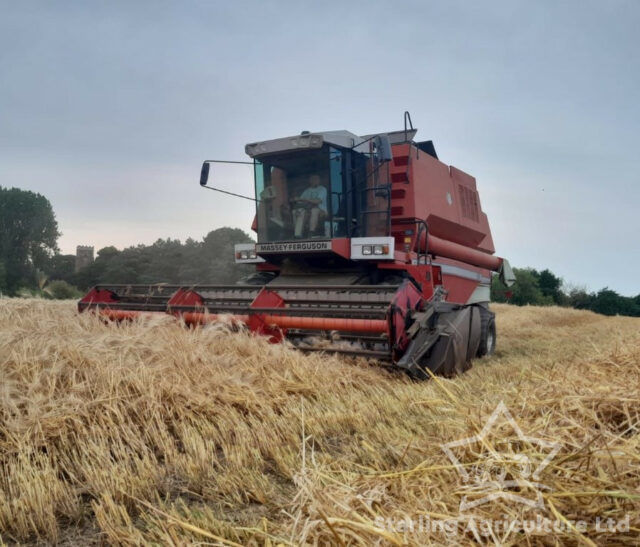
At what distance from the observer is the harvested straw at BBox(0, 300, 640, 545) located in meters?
1.29

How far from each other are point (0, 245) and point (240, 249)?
24370 millimetres

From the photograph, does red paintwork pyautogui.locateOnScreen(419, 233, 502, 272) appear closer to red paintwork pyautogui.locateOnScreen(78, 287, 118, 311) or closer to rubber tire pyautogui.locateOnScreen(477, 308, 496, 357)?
rubber tire pyautogui.locateOnScreen(477, 308, 496, 357)

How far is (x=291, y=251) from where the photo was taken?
229 inches

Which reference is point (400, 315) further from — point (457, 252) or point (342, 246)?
point (457, 252)

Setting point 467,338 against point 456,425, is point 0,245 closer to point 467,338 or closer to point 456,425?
point 467,338

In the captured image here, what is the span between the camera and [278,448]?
7.89ft

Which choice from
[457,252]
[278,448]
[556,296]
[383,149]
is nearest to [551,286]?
[556,296]

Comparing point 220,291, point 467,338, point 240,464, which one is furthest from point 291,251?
point 240,464

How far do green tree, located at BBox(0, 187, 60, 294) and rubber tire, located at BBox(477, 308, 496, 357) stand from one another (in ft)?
79.0

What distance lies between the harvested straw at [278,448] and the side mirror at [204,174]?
227 cm

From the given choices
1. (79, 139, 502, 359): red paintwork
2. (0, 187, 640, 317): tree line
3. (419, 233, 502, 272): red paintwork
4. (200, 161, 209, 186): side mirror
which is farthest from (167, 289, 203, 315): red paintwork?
(0, 187, 640, 317): tree line

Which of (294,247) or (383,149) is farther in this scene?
(294,247)

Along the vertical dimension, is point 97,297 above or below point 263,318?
above

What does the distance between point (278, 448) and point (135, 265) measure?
74.1ft
